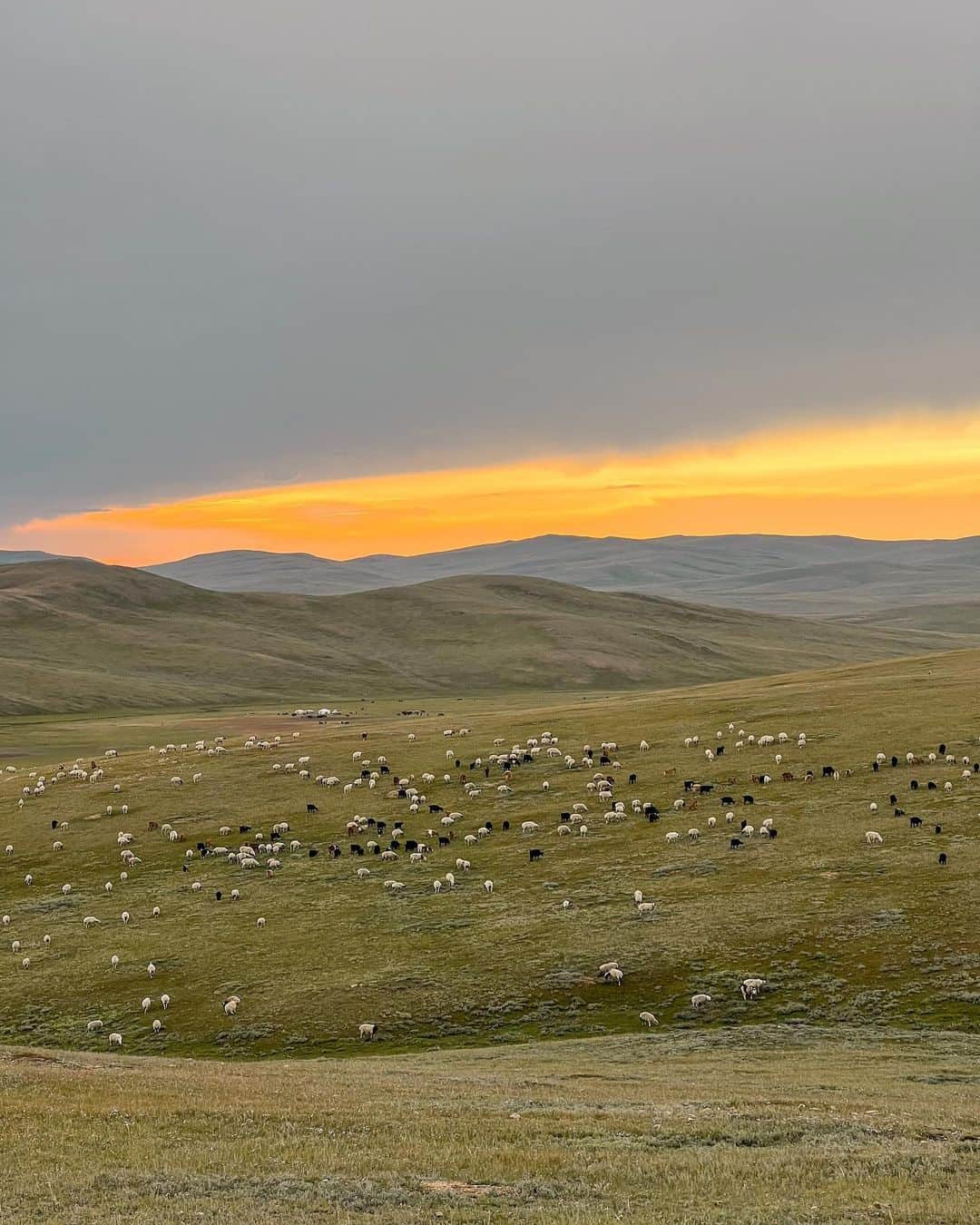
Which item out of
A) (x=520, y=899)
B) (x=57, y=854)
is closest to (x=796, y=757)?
(x=520, y=899)

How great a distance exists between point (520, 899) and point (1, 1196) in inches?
1407

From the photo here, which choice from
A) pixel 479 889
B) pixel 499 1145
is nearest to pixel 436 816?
pixel 479 889

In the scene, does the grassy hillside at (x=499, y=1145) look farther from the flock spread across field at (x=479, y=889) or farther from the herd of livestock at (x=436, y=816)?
the herd of livestock at (x=436, y=816)

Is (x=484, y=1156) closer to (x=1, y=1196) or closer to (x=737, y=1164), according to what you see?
(x=737, y=1164)

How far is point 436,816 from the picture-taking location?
67.2 m

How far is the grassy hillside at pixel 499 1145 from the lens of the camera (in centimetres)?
1684

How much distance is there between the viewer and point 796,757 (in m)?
68.9

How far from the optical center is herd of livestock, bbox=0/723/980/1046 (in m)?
55.6

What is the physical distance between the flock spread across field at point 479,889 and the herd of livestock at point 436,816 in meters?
0.24

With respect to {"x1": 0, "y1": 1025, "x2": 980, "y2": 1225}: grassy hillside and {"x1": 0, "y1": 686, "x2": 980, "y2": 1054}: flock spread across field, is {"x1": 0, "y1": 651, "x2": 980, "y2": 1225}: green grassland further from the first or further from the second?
{"x1": 0, "y1": 686, "x2": 980, "y2": 1054}: flock spread across field

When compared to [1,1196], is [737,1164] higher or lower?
lower

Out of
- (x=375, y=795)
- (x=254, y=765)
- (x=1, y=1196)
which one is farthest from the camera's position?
(x=254, y=765)

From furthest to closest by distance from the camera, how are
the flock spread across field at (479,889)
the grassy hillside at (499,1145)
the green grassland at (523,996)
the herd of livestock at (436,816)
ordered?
1. the herd of livestock at (436,816)
2. the flock spread across field at (479,889)
3. the green grassland at (523,996)
4. the grassy hillside at (499,1145)

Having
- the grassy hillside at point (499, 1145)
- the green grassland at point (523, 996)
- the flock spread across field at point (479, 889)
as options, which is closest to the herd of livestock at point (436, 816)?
the flock spread across field at point (479, 889)
